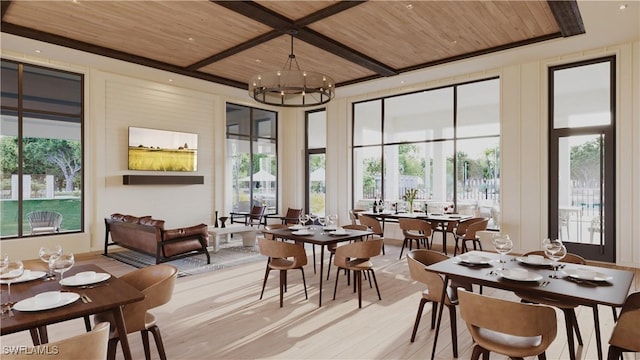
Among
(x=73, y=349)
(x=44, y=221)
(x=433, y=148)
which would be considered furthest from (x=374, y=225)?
(x=44, y=221)

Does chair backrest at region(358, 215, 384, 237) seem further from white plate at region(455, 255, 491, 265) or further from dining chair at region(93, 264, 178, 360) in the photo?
dining chair at region(93, 264, 178, 360)

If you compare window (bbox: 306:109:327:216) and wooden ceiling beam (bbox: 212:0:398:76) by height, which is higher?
wooden ceiling beam (bbox: 212:0:398:76)

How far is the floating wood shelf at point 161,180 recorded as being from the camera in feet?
24.4

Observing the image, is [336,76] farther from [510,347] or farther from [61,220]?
[510,347]

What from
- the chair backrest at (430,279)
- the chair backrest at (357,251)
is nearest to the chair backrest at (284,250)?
the chair backrest at (357,251)

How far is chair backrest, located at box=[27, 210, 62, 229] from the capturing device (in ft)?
21.2

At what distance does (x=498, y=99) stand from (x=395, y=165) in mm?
2650

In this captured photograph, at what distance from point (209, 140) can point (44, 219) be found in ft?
12.3

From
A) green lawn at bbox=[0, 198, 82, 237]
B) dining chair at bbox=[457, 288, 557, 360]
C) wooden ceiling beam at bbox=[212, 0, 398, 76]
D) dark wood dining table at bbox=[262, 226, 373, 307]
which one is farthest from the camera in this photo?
green lawn at bbox=[0, 198, 82, 237]

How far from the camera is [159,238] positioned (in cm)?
554

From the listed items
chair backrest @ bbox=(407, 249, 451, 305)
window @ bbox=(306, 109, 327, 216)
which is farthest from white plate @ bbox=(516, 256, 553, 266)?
window @ bbox=(306, 109, 327, 216)

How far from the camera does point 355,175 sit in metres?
9.54

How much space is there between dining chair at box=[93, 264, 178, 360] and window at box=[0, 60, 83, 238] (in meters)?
5.15

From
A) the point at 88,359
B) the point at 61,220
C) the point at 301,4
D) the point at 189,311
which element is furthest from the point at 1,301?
the point at 61,220
